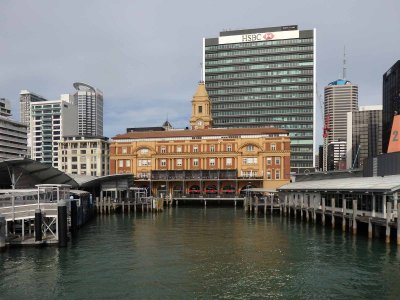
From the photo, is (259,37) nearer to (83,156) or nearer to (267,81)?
(267,81)

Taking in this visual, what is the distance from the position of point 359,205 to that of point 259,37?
5303 inches

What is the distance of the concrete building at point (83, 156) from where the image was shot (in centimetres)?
17212

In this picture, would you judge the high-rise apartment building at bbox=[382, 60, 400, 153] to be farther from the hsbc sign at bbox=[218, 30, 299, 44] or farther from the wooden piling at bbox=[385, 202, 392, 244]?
the wooden piling at bbox=[385, 202, 392, 244]

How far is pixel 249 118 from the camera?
167m

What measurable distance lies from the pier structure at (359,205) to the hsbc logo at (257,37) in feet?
374

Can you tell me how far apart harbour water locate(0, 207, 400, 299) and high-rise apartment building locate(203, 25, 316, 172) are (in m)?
119

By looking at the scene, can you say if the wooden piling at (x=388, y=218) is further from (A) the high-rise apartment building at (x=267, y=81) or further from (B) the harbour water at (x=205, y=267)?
(A) the high-rise apartment building at (x=267, y=81)

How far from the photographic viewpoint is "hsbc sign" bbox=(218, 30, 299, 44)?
541 feet

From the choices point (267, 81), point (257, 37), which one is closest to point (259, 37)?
point (257, 37)

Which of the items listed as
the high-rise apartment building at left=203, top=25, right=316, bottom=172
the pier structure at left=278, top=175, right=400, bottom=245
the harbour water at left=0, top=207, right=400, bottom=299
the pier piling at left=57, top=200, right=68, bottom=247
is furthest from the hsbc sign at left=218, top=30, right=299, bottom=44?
the pier piling at left=57, top=200, right=68, bottom=247

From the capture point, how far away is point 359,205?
156 ft

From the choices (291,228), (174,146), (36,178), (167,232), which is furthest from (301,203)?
(174,146)

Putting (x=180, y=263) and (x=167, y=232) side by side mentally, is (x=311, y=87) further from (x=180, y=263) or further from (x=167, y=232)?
(x=180, y=263)

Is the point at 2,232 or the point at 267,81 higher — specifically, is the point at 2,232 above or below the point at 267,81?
below
